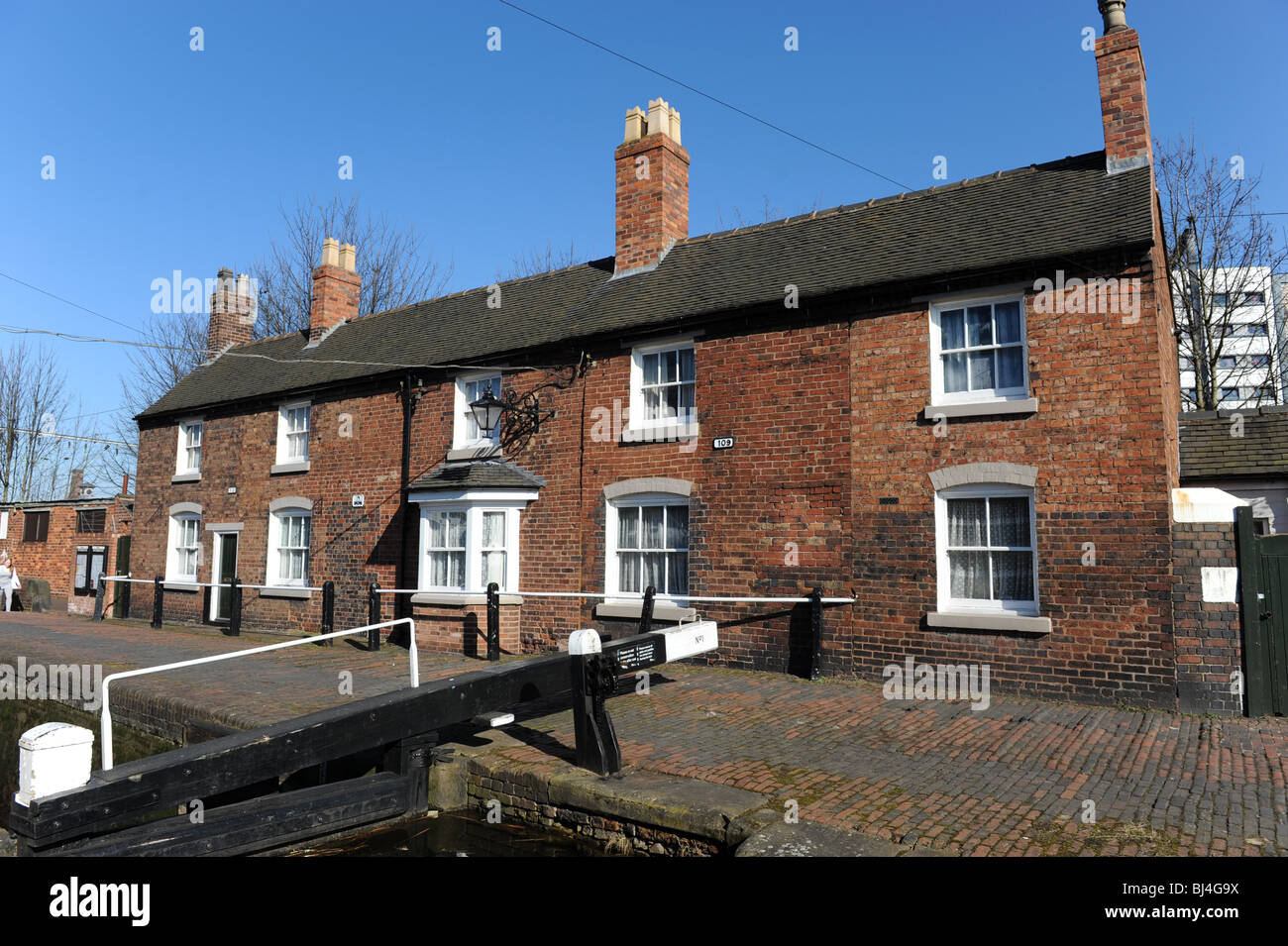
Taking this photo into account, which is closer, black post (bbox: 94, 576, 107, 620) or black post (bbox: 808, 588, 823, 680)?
black post (bbox: 808, 588, 823, 680)

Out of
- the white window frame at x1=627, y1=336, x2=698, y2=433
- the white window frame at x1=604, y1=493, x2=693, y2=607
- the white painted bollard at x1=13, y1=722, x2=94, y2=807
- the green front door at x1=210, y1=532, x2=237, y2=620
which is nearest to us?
the white painted bollard at x1=13, y1=722, x2=94, y2=807

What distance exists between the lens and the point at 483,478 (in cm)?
1301

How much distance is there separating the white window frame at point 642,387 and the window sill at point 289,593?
822 centimetres

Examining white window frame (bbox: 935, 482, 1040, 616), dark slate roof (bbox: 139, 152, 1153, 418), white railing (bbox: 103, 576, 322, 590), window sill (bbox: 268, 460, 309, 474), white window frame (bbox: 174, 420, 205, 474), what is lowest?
white railing (bbox: 103, 576, 322, 590)

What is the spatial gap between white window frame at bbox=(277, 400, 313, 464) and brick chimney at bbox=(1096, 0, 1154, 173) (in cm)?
1516

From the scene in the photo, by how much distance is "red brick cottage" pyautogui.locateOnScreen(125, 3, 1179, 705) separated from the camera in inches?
348

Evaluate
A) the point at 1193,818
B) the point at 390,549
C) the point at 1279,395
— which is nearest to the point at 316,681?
the point at 390,549

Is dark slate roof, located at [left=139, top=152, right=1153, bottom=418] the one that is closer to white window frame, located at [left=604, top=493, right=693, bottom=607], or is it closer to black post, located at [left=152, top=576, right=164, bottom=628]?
white window frame, located at [left=604, top=493, right=693, bottom=607]

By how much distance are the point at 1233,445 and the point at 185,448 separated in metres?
21.9

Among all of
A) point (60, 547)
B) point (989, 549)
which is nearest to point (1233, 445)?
point (989, 549)

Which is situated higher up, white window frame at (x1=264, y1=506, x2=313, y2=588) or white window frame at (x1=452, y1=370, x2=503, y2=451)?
white window frame at (x1=452, y1=370, x2=503, y2=451)

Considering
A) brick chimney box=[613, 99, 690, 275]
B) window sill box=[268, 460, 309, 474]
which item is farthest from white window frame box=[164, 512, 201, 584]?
brick chimney box=[613, 99, 690, 275]

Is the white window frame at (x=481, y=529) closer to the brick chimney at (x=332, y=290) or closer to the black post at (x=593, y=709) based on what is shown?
the black post at (x=593, y=709)
